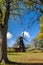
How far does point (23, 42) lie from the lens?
49781mm

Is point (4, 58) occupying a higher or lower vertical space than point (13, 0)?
lower

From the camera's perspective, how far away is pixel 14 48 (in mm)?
49031

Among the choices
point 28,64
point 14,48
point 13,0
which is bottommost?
point 28,64

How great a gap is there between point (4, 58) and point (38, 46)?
27.4m

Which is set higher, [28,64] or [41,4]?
[41,4]

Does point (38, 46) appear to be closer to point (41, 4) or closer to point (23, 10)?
point (23, 10)

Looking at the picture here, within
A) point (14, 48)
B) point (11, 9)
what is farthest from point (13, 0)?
point (14, 48)

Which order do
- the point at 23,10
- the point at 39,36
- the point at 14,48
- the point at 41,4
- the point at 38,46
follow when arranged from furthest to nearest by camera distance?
the point at 39,36 < the point at 38,46 < the point at 14,48 < the point at 23,10 < the point at 41,4

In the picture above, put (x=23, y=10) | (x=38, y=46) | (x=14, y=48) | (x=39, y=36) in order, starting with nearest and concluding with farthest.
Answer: (x=23, y=10) → (x=14, y=48) → (x=38, y=46) → (x=39, y=36)

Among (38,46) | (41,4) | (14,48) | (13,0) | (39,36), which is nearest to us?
(41,4)

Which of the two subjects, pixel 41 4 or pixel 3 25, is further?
pixel 3 25

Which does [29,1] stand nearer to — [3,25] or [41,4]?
[41,4]

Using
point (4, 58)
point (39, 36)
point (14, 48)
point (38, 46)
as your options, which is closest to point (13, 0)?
point (4, 58)

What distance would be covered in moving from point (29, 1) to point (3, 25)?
3682mm
